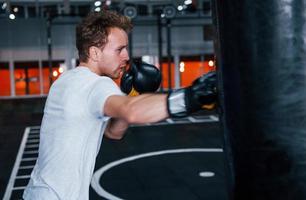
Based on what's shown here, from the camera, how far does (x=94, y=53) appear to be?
2.40 meters

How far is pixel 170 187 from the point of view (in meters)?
7.09

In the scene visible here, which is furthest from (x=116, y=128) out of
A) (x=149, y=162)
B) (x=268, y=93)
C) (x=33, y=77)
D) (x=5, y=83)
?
(x=5, y=83)

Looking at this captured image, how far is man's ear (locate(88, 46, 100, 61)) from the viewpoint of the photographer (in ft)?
7.80

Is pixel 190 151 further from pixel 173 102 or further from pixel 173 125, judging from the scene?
pixel 173 102

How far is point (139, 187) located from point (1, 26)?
19644 millimetres

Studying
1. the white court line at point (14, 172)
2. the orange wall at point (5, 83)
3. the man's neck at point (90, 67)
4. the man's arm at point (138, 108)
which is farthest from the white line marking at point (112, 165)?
the orange wall at point (5, 83)

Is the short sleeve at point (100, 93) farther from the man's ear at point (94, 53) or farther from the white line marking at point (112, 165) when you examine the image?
the white line marking at point (112, 165)

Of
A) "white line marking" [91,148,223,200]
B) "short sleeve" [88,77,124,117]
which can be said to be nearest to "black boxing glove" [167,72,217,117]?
"short sleeve" [88,77,124,117]

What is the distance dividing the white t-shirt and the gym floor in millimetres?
2261

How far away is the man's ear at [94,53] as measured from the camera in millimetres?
2379

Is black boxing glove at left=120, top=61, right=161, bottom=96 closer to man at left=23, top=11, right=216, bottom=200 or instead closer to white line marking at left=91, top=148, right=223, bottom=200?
man at left=23, top=11, right=216, bottom=200

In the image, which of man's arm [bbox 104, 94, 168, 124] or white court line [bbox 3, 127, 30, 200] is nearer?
man's arm [bbox 104, 94, 168, 124]

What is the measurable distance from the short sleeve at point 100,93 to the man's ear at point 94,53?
0.82ft

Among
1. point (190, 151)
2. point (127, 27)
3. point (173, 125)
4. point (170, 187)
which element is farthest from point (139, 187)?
point (173, 125)
